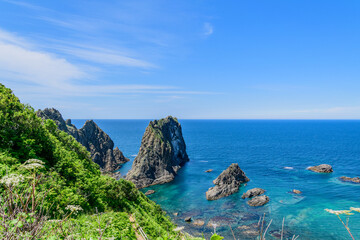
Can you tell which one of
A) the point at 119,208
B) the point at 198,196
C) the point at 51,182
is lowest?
the point at 198,196

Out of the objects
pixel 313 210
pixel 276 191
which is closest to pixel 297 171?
pixel 276 191

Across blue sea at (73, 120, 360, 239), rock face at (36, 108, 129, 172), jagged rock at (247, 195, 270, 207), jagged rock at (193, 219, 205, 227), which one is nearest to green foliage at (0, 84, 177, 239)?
Result: blue sea at (73, 120, 360, 239)

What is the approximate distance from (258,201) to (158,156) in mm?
43729

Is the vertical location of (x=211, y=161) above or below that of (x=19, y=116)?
below

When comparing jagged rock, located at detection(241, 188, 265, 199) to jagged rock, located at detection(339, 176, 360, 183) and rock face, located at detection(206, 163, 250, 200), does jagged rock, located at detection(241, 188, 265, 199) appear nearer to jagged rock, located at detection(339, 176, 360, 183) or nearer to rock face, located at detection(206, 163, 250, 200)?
→ rock face, located at detection(206, 163, 250, 200)

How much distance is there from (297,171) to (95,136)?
304 feet

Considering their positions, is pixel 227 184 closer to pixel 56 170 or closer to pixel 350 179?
pixel 350 179

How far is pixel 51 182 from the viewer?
15383mm

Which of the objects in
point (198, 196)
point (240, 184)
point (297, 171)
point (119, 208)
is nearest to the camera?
point (119, 208)

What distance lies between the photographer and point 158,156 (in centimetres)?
8600

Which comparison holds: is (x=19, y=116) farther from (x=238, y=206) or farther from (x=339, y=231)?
(x=339, y=231)

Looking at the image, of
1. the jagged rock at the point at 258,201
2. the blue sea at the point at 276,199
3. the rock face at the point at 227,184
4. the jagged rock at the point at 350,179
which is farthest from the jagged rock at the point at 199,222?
the jagged rock at the point at 350,179

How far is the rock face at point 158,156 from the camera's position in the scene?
254 ft

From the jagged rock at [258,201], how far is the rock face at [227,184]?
26.5ft
